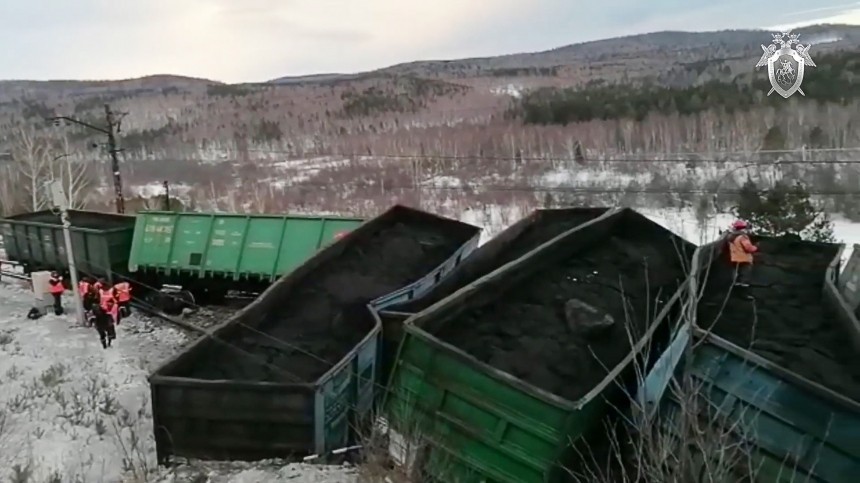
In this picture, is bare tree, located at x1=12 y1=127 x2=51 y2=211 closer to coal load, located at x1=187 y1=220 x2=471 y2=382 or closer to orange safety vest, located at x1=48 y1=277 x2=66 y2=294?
orange safety vest, located at x1=48 y1=277 x2=66 y2=294

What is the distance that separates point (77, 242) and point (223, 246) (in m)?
3.63

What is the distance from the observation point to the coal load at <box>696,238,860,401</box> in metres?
6.27

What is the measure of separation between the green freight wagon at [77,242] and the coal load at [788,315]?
39.6 ft

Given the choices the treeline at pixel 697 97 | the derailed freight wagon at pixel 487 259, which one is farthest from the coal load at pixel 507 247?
the treeline at pixel 697 97

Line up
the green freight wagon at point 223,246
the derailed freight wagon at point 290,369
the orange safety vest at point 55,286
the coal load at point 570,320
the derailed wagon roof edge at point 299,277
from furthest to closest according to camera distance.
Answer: the orange safety vest at point 55,286
the green freight wagon at point 223,246
the derailed wagon roof edge at point 299,277
the derailed freight wagon at point 290,369
the coal load at point 570,320

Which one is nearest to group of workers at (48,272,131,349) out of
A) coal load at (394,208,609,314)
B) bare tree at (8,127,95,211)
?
coal load at (394,208,609,314)

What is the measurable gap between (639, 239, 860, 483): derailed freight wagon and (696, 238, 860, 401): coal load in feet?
0.05

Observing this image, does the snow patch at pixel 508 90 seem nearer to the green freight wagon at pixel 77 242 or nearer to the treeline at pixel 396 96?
the treeline at pixel 396 96

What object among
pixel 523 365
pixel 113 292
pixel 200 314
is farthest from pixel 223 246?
pixel 523 365

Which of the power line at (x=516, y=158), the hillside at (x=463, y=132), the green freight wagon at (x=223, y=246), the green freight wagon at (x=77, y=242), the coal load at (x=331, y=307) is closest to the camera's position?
the coal load at (x=331, y=307)

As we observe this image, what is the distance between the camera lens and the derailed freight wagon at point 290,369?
23.1 feet

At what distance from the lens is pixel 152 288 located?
14.7m

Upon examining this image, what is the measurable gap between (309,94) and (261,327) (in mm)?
119569

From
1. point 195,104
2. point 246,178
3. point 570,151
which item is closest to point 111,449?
point 570,151
